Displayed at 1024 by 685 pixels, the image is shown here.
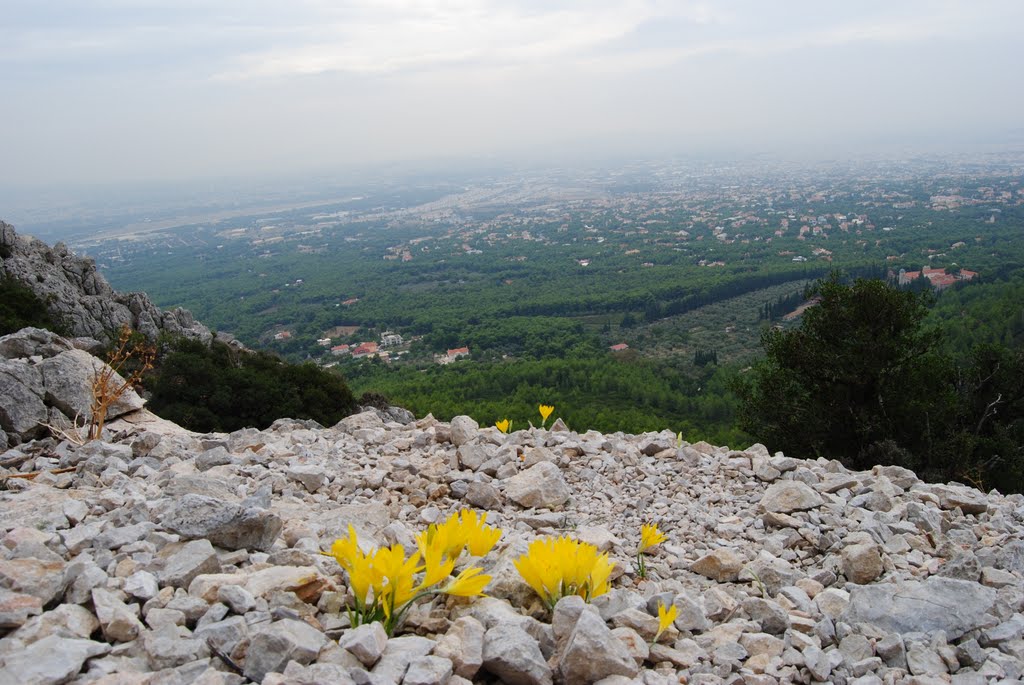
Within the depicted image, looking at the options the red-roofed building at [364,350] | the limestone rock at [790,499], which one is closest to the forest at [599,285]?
the red-roofed building at [364,350]

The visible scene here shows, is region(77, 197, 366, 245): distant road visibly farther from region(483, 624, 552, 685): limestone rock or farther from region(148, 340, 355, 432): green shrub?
region(483, 624, 552, 685): limestone rock

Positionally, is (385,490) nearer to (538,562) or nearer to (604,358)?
(538,562)

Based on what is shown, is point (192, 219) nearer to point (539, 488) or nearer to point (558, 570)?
point (539, 488)

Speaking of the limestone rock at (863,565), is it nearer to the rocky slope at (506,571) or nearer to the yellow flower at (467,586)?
the rocky slope at (506,571)

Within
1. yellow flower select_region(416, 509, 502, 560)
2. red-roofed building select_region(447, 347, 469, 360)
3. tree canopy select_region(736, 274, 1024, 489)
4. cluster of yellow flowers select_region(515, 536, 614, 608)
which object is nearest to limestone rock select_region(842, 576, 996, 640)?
cluster of yellow flowers select_region(515, 536, 614, 608)

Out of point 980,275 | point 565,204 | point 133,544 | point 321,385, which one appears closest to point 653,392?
point 321,385

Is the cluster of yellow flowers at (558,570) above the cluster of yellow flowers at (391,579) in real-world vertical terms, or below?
below

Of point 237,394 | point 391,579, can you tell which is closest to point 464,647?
point 391,579

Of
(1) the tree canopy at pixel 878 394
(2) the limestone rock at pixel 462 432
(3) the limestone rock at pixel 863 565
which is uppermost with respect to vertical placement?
(2) the limestone rock at pixel 462 432
